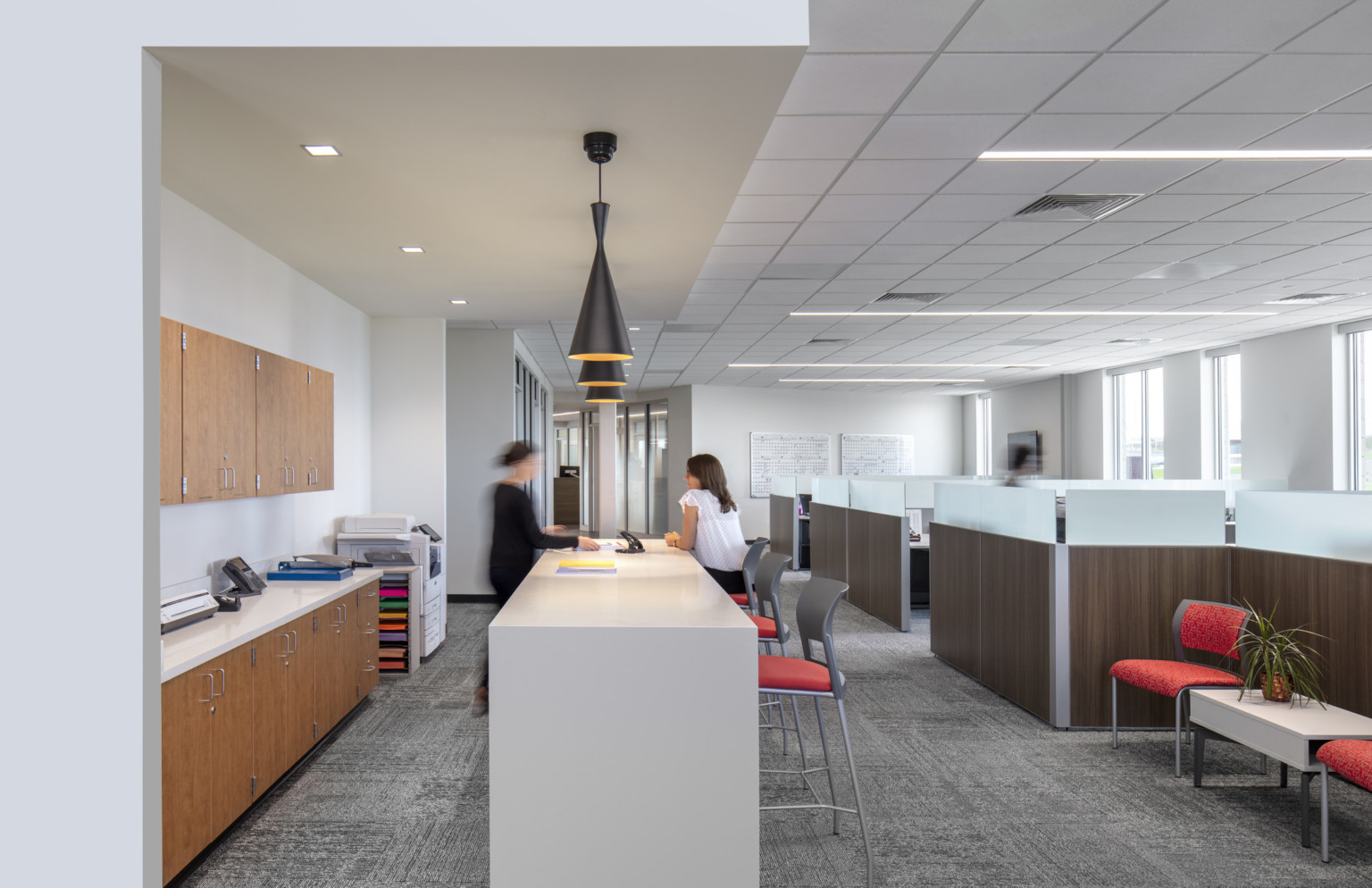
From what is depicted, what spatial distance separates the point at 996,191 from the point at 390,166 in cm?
299

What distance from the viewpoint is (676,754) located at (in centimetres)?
250

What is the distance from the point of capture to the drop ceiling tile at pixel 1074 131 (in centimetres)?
337

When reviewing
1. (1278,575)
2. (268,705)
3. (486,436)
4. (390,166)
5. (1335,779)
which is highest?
(390,166)

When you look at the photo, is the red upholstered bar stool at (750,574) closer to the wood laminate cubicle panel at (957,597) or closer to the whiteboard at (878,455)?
the wood laminate cubicle panel at (957,597)

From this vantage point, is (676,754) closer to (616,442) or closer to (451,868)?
(451,868)

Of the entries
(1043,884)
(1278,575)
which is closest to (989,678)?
(1278,575)

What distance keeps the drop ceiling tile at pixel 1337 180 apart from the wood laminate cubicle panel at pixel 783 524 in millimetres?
7719

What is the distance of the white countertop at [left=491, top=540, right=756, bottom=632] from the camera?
258 cm

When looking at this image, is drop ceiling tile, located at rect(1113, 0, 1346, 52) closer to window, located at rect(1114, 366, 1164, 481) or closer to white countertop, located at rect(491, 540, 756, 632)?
white countertop, located at rect(491, 540, 756, 632)

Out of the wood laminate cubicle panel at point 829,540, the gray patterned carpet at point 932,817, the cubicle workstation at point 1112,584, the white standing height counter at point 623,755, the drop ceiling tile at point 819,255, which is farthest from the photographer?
the wood laminate cubicle panel at point 829,540

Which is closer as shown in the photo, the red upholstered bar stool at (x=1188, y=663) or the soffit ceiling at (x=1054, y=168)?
the soffit ceiling at (x=1054, y=168)

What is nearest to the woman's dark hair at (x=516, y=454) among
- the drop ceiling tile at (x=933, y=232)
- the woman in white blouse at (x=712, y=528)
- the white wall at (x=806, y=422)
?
the woman in white blouse at (x=712, y=528)

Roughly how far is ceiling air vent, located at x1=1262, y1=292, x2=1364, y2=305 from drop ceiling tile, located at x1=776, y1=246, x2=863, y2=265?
426 centimetres

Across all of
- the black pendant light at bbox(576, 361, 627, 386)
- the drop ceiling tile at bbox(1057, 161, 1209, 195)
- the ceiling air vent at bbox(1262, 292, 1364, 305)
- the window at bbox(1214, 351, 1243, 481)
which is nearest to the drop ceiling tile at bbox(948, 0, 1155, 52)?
the drop ceiling tile at bbox(1057, 161, 1209, 195)
